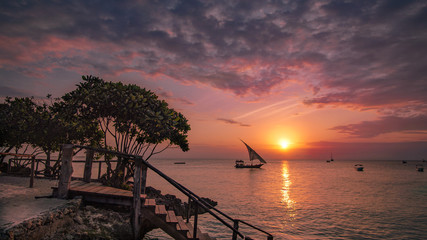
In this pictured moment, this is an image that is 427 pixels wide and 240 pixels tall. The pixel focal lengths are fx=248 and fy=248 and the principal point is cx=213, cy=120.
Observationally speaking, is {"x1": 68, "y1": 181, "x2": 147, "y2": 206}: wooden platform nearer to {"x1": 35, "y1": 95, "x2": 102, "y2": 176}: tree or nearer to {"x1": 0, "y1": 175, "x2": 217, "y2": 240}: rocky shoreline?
{"x1": 0, "y1": 175, "x2": 217, "y2": 240}: rocky shoreline

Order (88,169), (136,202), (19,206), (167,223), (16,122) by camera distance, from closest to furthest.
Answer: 1. (19,206)
2. (167,223)
3. (136,202)
4. (88,169)
5. (16,122)

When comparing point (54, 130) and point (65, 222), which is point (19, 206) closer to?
point (65, 222)

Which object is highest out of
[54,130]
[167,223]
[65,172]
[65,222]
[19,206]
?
[54,130]

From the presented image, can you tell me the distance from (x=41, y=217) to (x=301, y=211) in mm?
26723

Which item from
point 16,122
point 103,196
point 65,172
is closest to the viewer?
point 65,172

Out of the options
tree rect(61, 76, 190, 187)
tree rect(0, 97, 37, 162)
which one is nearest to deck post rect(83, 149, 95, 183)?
tree rect(61, 76, 190, 187)

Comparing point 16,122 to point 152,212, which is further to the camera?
point 16,122

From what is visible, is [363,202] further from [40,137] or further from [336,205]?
[40,137]

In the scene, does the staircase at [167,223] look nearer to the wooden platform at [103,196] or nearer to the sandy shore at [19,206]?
the wooden platform at [103,196]

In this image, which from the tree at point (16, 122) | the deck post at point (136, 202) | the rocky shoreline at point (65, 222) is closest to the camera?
the rocky shoreline at point (65, 222)

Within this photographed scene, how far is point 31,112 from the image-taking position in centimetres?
2302

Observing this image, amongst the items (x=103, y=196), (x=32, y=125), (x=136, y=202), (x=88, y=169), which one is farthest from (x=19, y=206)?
(x=32, y=125)

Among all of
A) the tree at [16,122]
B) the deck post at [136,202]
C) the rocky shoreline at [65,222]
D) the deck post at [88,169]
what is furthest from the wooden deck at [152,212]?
the tree at [16,122]

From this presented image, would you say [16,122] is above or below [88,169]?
above
